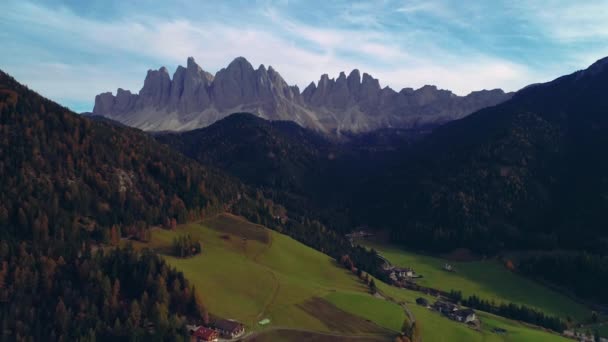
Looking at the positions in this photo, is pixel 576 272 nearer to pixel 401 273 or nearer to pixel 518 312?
pixel 518 312

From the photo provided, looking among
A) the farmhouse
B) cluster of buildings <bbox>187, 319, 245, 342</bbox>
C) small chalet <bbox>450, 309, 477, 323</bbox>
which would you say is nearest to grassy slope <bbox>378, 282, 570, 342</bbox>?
small chalet <bbox>450, 309, 477, 323</bbox>

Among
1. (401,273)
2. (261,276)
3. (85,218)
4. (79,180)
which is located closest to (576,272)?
(401,273)

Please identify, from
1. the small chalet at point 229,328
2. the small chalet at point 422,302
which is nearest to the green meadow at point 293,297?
the small chalet at point 229,328

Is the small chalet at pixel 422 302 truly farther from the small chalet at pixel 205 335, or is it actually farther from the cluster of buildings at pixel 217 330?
the small chalet at pixel 205 335

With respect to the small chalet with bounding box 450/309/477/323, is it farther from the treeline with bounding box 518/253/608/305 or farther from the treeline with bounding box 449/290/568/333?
the treeline with bounding box 518/253/608/305

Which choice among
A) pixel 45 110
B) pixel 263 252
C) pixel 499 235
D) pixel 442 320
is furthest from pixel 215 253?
pixel 499 235
